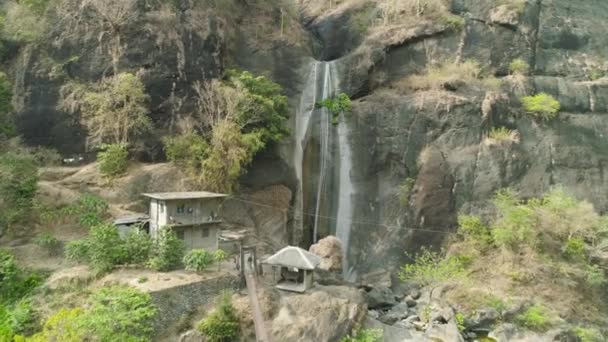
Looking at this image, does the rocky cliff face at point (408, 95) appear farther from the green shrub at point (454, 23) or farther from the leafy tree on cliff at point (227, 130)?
the leafy tree on cliff at point (227, 130)

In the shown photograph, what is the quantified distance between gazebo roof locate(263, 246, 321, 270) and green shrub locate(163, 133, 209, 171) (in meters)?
7.03

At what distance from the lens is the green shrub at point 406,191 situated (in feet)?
74.7

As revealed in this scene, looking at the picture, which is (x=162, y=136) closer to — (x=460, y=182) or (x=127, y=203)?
(x=127, y=203)

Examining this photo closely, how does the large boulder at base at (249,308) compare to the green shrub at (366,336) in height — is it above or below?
above

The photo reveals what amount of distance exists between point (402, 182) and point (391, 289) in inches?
225

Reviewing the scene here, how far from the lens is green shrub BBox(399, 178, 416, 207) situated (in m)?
22.8

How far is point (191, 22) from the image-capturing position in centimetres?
2280

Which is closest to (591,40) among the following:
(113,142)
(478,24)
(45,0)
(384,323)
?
(478,24)

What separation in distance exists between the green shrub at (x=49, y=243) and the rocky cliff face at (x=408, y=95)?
19.7ft

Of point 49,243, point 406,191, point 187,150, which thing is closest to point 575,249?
point 406,191

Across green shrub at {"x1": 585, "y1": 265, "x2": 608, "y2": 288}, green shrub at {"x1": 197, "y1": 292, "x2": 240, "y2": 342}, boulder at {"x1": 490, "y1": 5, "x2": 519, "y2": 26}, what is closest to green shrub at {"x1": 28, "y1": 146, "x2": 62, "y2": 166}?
green shrub at {"x1": 197, "y1": 292, "x2": 240, "y2": 342}

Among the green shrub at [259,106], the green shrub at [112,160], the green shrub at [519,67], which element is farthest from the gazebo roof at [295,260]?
the green shrub at [519,67]

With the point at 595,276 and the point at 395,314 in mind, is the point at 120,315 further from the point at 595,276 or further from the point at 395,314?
the point at 595,276

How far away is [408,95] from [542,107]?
712 cm
